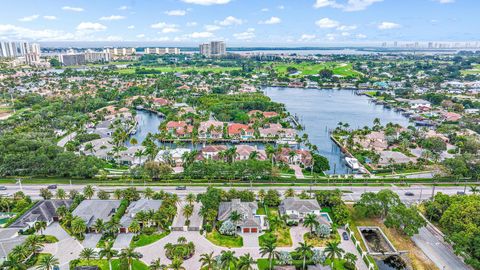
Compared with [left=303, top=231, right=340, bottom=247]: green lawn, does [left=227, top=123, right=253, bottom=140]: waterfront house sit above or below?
above

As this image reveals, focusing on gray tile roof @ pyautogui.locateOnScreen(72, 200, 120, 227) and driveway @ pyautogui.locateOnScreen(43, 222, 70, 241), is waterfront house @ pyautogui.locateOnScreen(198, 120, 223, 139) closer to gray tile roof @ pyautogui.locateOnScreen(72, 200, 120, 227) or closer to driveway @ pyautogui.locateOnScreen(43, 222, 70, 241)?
Result: gray tile roof @ pyautogui.locateOnScreen(72, 200, 120, 227)

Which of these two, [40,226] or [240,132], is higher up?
[240,132]

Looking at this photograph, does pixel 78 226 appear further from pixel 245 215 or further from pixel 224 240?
pixel 245 215

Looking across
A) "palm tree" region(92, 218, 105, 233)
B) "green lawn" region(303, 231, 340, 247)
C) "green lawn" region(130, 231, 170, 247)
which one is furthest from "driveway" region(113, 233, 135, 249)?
"green lawn" region(303, 231, 340, 247)

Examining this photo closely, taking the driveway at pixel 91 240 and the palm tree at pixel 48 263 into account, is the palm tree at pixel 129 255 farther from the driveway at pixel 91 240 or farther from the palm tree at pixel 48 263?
the driveway at pixel 91 240

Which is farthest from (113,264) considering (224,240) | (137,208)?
(224,240)

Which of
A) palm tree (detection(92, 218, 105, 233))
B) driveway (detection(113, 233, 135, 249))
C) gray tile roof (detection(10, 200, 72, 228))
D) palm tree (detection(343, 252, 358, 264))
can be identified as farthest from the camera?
gray tile roof (detection(10, 200, 72, 228))

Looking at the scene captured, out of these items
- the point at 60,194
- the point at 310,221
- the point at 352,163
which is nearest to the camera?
the point at 310,221
